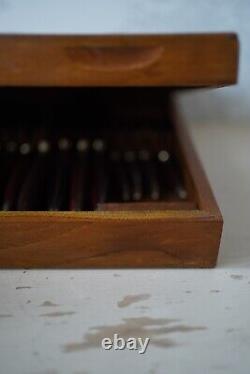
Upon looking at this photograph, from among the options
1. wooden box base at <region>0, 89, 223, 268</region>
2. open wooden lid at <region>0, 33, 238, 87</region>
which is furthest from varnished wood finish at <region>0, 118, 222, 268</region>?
open wooden lid at <region>0, 33, 238, 87</region>

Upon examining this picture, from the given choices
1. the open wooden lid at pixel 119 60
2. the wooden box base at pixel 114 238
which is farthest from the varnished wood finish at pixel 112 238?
the open wooden lid at pixel 119 60

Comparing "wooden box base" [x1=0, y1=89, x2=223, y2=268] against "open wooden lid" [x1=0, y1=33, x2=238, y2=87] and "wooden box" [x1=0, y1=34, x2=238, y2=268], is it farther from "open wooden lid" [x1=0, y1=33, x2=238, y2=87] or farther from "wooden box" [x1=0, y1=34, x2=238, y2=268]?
"open wooden lid" [x1=0, y1=33, x2=238, y2=87]

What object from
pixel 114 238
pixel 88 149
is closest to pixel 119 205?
pixel 114 238

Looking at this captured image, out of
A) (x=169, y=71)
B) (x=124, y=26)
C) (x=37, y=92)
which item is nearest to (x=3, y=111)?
(x=37, y=92)

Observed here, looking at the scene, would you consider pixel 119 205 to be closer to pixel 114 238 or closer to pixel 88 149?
pixel 114 238

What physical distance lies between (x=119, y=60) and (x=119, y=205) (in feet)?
0.43

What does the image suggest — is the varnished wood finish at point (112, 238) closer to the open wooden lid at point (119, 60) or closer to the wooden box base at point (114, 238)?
the wooden box base at point (114, 238)

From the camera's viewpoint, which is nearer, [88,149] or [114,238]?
[114,238]

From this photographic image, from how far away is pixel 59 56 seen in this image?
1.54ft

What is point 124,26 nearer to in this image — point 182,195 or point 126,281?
point 182,195

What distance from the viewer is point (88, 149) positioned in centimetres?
70

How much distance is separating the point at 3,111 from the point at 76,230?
37cm

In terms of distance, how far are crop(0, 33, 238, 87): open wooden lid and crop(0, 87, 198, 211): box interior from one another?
0.12 meters

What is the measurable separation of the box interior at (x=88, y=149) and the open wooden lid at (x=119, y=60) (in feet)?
0.39
